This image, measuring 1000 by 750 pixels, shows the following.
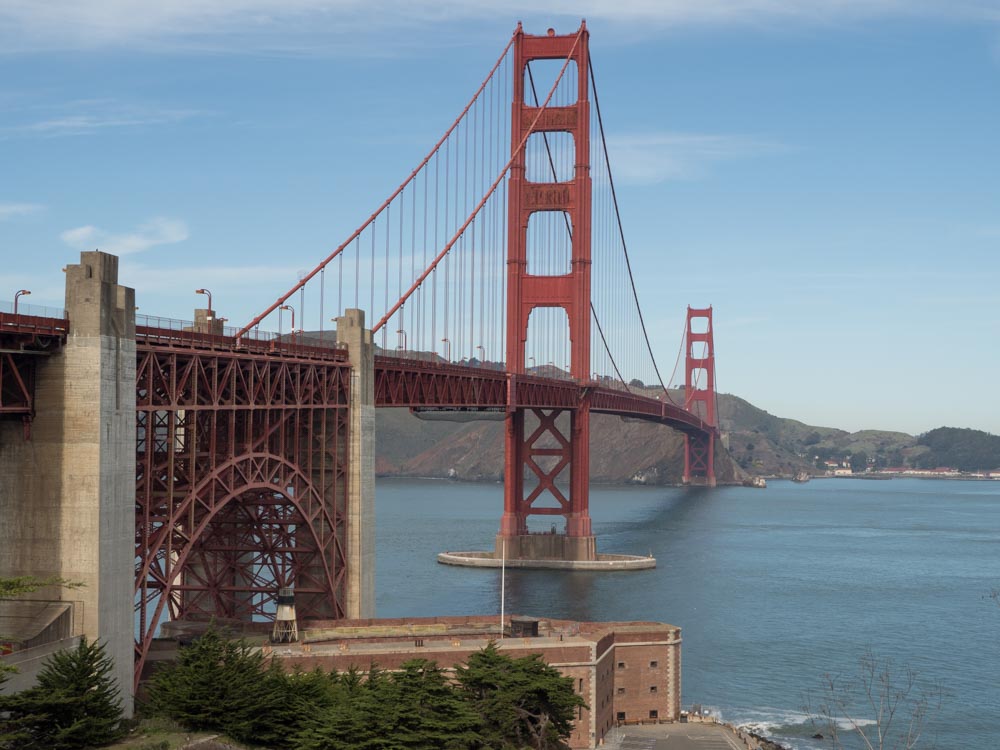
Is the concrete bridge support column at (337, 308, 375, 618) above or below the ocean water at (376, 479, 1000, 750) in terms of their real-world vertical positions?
above

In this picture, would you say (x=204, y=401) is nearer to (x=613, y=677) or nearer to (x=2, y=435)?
(x=2, y=435)

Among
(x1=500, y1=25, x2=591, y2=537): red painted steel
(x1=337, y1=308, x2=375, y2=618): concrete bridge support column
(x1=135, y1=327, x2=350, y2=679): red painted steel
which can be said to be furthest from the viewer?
(x1=500, y1=25, x2=591, y2=537): red painted steel

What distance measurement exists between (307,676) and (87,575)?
5891 mm

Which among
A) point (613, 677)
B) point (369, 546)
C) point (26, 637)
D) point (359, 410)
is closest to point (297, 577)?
point (369, 546)

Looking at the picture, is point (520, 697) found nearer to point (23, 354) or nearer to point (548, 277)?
point (23, 354)

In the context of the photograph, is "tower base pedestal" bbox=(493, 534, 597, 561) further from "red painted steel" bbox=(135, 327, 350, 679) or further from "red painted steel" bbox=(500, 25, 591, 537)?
"red painted steel" bbox=(135, 327, 350, 679)

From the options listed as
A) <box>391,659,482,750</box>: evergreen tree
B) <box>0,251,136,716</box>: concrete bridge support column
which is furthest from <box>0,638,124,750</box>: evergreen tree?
<box>391,659,482,750</box>: evergreen tree

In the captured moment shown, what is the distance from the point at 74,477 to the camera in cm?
3203

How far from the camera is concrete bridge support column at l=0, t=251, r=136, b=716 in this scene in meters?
31.9

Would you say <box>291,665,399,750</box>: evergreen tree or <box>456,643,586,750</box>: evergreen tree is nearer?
<box>291,665,399,750</box>: evergreen tree

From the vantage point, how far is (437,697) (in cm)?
3212

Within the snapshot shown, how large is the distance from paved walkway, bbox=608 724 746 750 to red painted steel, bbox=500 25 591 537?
44.5 meters

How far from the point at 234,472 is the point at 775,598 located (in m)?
43.2

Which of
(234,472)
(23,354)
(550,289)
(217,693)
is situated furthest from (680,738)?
(550,289)
